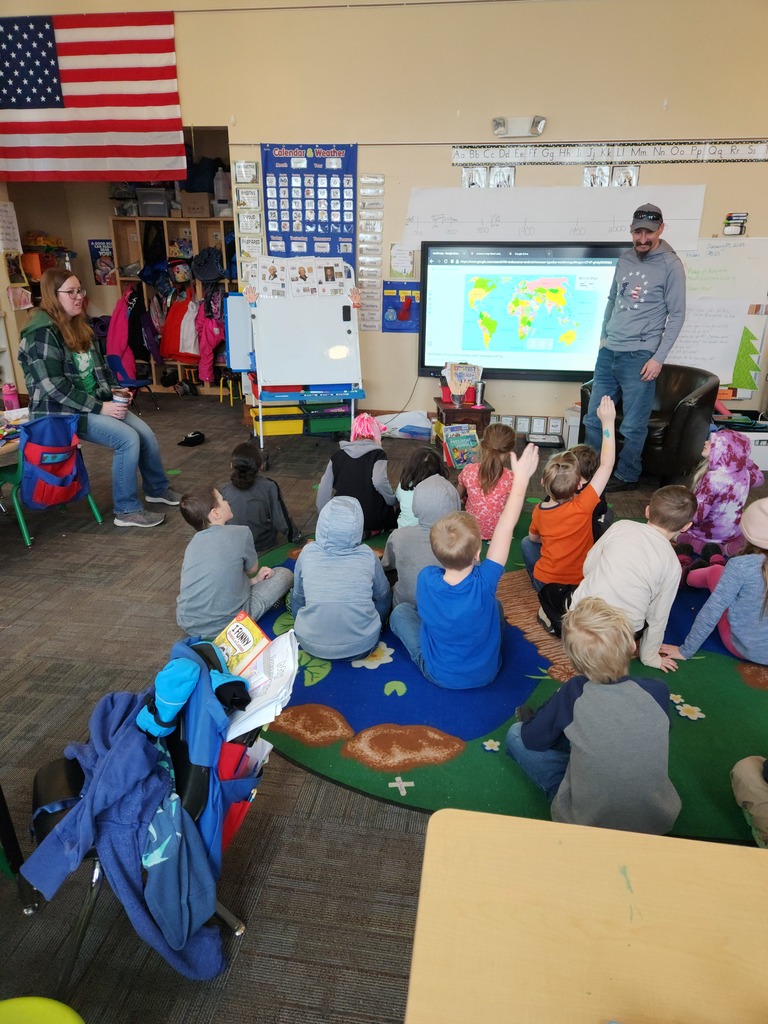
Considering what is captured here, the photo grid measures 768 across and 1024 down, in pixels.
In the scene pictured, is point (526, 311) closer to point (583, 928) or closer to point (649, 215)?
point (649, 215)

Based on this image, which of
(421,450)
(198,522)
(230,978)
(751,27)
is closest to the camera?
(230,978)

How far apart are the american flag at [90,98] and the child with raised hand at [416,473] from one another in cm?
409

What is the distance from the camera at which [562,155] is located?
512cm

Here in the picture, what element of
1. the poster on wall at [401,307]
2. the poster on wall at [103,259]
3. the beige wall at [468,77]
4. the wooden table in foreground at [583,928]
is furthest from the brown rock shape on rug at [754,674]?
the poster on wall at [103,259]

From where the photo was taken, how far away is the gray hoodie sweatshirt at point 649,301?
4262mm

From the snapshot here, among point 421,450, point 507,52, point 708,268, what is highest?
point 507,52

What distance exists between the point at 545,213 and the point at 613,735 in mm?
4797

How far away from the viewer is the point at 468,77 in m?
5.07

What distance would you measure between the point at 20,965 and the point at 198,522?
1.59m

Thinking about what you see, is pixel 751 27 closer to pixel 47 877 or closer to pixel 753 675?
pixel 753 675

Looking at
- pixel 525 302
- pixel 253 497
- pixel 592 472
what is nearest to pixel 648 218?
pixel 525 302

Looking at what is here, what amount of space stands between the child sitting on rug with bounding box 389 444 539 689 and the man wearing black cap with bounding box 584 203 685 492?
2.61 metres

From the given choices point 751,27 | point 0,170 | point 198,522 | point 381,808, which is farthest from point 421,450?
point 0,170

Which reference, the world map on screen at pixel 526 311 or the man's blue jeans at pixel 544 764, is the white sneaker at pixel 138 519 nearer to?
the man's blue jeans at pixel 544 764
